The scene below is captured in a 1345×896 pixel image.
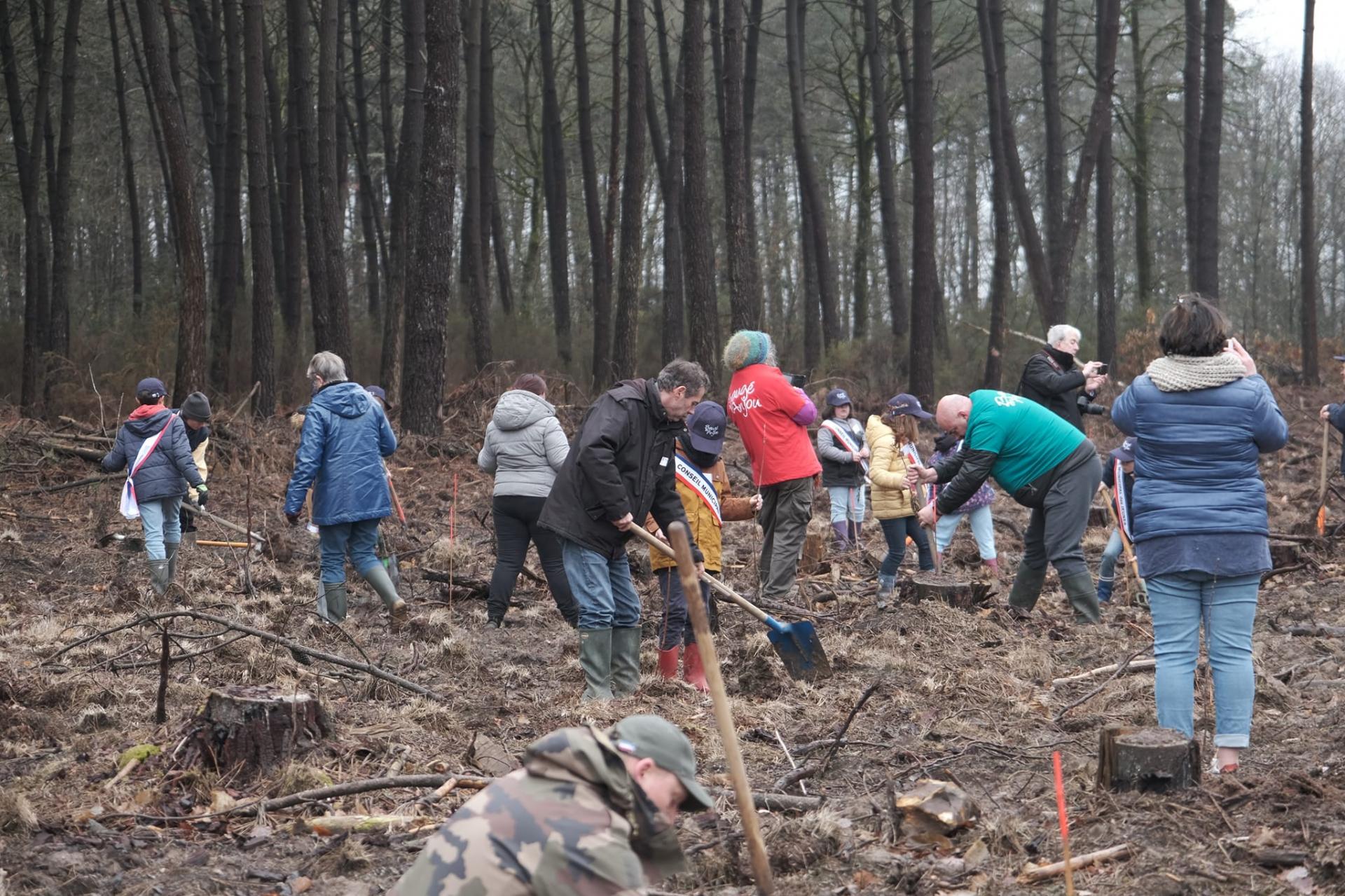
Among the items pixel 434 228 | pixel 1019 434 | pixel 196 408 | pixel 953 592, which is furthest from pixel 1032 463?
pixel 434 228

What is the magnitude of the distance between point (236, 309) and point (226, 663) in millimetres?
15135

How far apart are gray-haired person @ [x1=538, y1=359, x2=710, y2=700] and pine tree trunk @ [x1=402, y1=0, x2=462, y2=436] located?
389 inches

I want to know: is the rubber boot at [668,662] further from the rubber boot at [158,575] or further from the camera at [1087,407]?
the rubber boot at [158,575]

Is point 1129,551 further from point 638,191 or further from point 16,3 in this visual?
point 16,3

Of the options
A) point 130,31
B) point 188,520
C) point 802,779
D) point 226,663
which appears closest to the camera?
point 802,779

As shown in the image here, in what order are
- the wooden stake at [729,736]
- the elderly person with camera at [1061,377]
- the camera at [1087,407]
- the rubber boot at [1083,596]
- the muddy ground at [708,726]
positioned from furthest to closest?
1. the camera at [1087,407]
2. the elderly person with camera at [1061,377]
3. the rubber boot at [1083,596]
4. the muddy ground at [708,726]
5. the wooden stake at [729,736]

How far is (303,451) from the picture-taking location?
877cm

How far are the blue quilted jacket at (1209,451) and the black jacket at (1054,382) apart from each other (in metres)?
4.68

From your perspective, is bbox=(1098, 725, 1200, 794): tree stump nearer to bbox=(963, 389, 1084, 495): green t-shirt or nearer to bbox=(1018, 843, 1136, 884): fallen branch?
bbox=(1018, 843, 1136, 884): fallen branch

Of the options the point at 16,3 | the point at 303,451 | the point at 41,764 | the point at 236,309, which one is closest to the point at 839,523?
the point at 303,451

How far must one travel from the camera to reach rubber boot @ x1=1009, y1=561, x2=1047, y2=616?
30.7 ft

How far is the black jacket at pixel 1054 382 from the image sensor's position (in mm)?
9977

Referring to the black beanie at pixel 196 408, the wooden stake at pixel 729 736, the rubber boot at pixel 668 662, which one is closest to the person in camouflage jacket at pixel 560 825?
the wooden stake at pixel 729 736

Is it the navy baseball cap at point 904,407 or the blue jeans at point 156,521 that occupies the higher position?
the navy baseball cap at point 904,407
